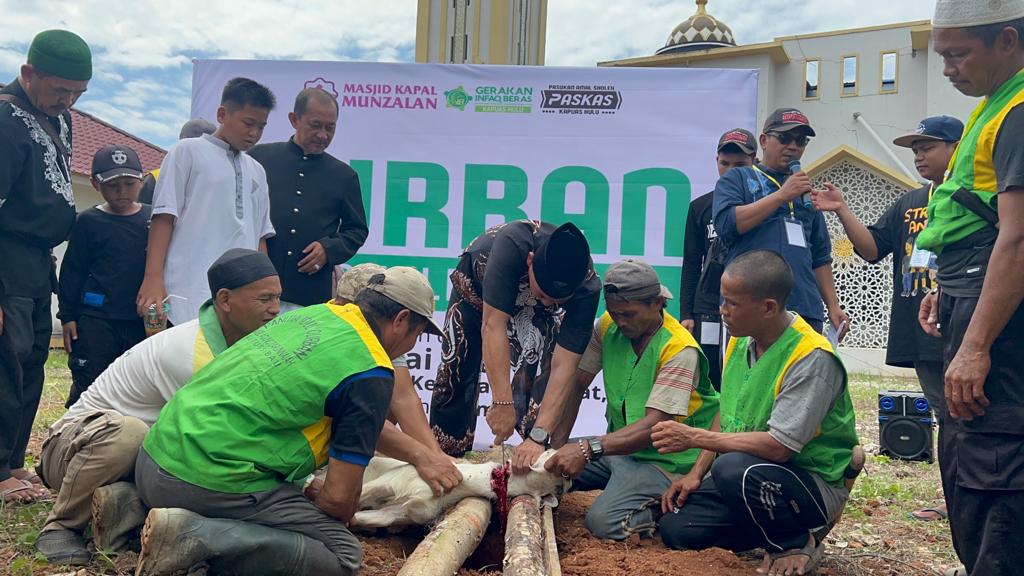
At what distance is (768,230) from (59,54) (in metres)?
3.23

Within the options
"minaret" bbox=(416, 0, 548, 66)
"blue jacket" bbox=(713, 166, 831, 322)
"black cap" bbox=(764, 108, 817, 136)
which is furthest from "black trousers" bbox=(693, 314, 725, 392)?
"minaret" bbox=(416, 0, 548, 66)

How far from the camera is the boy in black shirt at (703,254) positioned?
440 centimetres

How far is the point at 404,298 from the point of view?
2.55 metres

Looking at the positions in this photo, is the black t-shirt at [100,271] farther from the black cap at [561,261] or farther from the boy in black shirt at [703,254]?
the boy in black shirt at [703,254]

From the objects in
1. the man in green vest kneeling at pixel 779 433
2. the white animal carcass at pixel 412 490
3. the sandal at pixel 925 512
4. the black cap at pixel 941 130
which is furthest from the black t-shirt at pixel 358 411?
the black cap at pixel 941 130

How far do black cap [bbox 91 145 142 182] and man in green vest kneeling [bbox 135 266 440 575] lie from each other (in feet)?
6.44

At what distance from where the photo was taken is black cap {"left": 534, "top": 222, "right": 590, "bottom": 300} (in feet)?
11.6

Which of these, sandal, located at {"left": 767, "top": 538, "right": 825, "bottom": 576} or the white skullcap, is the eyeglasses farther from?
sandal, located at {"left": 767, "top": 538, "right": 825, "bottom": 576}

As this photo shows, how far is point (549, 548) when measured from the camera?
2.92 meters

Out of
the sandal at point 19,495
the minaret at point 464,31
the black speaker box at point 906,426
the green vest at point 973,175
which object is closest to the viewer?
the green vest at point 973,175

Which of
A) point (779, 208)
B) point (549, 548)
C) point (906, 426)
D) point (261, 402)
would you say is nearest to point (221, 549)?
point (261, 402)

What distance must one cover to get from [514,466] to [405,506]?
0.50 metres

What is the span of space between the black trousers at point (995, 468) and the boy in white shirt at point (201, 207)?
308 cm

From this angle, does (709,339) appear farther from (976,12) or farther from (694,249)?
(976,12)
